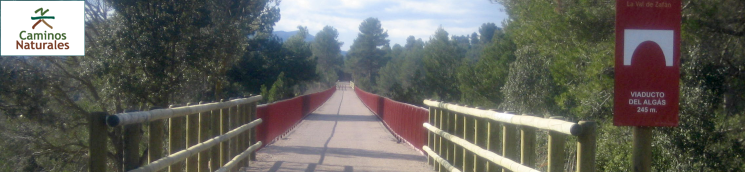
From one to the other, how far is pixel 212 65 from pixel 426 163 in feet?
25.0

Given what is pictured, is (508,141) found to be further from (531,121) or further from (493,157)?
(531,121)

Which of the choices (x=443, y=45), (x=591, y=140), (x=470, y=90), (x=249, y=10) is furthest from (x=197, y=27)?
(x=443, y=45)

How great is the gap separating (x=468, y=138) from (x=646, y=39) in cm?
367

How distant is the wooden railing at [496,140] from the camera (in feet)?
13.1

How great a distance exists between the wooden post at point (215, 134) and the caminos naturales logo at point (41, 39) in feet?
24.0

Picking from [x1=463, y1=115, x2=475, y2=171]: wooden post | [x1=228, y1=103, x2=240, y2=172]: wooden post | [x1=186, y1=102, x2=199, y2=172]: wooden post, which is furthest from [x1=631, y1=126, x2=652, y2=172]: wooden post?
[x1=228, y1=103, x2=240, y2=172]: wooden post

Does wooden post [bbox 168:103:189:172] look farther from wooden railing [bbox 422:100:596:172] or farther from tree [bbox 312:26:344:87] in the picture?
tree [bbox 312:26:344:87]

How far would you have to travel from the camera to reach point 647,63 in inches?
174

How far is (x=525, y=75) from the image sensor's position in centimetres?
2802

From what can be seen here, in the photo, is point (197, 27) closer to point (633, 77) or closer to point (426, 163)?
point (426, 163)

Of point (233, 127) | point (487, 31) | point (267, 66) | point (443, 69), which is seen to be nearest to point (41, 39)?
point (233, 127)

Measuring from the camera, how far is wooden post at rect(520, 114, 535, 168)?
5113 mm

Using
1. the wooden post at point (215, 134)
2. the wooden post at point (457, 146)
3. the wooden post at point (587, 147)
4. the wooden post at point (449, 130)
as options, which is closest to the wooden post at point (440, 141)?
the wooden post at point (449, 130)

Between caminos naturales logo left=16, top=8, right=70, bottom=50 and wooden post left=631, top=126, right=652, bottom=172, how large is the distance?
12.4 metres
